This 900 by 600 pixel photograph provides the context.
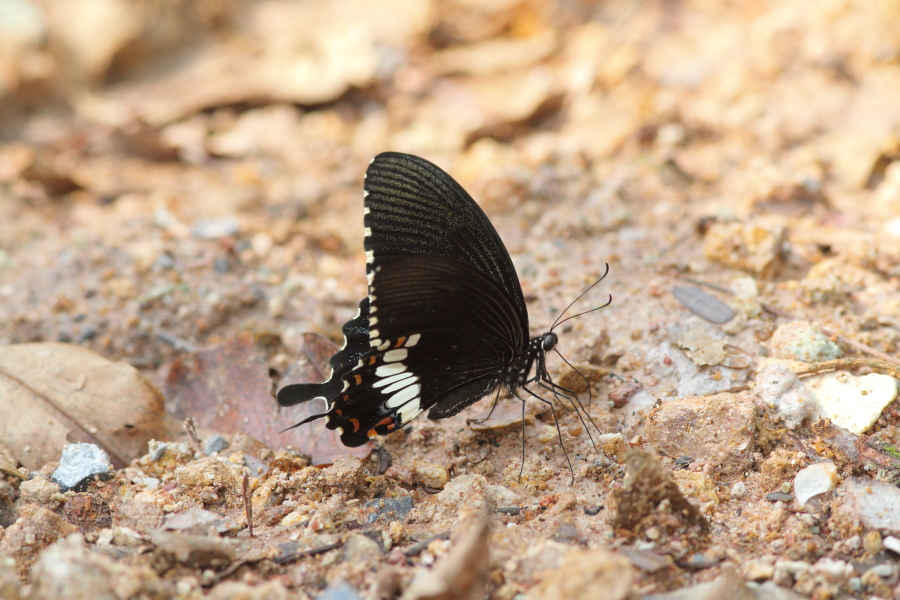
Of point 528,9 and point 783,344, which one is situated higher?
point 528,9

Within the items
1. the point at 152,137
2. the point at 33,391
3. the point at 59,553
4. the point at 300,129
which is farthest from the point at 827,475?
the point at 152,137

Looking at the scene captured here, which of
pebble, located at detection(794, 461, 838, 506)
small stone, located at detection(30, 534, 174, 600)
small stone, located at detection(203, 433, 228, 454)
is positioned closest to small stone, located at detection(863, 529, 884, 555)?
pebble, located at detection(794, 461, 838, 506)

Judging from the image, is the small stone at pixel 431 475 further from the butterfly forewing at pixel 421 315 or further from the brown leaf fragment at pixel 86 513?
the brown leaf fragment at pixel 86 513

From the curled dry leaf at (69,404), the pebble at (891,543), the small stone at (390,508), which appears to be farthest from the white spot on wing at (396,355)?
the pebble at (891,543)

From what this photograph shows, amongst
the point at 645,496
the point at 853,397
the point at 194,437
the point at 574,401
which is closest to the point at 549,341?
the point at 574,401

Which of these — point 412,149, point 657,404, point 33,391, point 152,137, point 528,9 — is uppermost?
point 528,9

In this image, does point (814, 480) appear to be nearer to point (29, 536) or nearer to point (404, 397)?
point (404, 397)

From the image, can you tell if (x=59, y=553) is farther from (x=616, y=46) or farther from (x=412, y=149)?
(x=616, y=46)
